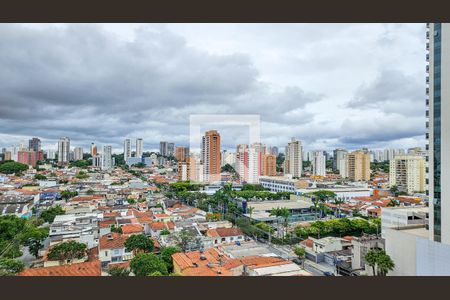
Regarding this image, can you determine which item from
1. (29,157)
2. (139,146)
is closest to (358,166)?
(139,146)

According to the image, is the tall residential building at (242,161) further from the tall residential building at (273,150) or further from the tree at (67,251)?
the tree at (67,251)

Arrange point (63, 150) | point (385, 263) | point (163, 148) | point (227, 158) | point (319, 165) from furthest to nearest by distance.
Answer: point (319, 165)
point (63, 150)
point (163, 148)
point (227, 158)
point (385, 263)

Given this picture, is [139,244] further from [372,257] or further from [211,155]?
[372,257]

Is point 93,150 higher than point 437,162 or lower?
higher

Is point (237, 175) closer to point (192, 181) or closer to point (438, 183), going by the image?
point (192, 181)

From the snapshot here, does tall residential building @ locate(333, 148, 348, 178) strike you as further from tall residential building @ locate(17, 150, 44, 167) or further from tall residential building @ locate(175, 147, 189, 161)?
tall residential building @ locate(17, 150, 44, 167)

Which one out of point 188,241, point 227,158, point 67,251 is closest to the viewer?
point 67,251
